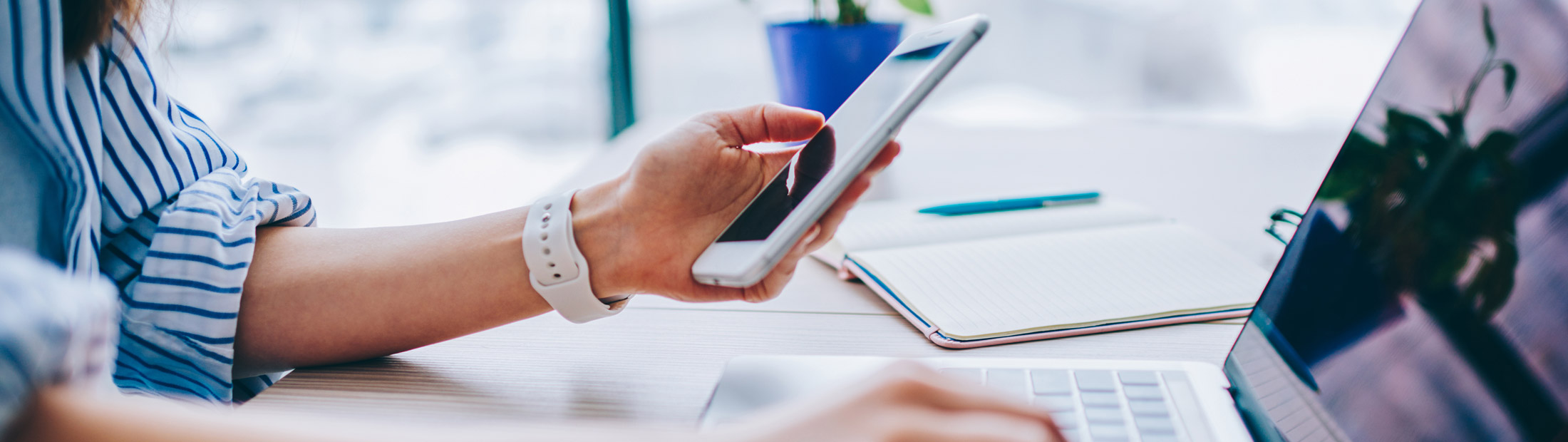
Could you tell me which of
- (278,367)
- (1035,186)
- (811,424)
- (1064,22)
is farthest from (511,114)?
(811,424)

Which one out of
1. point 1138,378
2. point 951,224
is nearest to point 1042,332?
point 1138,378

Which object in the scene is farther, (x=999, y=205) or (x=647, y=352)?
(x=999, y=205)

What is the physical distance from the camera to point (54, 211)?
419mm

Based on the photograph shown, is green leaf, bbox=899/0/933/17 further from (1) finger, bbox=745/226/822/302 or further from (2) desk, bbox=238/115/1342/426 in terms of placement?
(1) finger, bbox=745/226/822/302

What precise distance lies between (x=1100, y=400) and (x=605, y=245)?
0.30 m

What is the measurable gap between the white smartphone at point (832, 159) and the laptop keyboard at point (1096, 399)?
104mm

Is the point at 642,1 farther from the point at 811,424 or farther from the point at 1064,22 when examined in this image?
the point at 811,424

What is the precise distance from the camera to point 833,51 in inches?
35.2

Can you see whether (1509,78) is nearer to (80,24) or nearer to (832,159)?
(832,159)

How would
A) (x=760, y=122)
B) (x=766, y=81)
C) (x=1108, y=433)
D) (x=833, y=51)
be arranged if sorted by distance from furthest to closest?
(x=766, y=81) < (x=833, y=51) < (x=760, y=122) < (x=1108, y=433)

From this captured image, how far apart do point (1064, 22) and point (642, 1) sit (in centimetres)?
117

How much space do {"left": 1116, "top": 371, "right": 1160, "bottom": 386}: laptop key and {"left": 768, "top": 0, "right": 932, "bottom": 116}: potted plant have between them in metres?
0.55

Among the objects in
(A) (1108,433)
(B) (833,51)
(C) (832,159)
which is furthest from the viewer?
(B) (833,51)

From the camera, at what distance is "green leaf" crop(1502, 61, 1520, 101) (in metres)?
0.27
